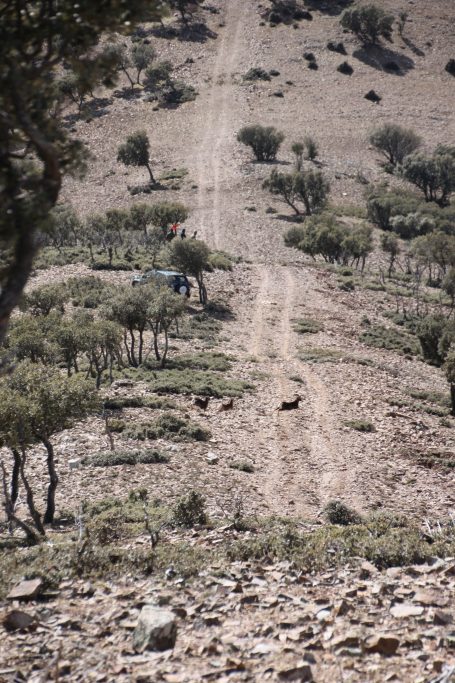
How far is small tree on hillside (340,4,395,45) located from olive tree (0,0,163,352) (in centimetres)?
11927

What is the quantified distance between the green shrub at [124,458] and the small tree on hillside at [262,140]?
231 ft

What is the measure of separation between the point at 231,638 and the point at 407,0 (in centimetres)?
14167

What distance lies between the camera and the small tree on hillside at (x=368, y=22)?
114000 millimetres

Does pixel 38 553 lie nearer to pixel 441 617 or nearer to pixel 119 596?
pixel 119 596

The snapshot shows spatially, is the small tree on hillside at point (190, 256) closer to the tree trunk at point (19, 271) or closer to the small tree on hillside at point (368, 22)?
the tree trunk at point (19, 271)

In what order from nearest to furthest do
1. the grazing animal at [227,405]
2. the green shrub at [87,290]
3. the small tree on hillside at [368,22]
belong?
the grazing animal at [227,405]
the green shrub at [87,290]
the small tree on hillside at [368,22]

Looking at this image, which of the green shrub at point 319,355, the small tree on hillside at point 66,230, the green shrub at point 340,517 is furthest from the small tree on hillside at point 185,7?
A: the green shrub at point 340,517

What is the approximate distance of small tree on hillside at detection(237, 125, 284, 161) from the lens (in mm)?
84250

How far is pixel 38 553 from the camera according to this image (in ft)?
32.9

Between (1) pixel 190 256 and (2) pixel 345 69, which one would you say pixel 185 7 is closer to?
(2) pixel 345 69

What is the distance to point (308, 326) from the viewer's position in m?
39.8

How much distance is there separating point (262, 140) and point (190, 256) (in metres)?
46.2

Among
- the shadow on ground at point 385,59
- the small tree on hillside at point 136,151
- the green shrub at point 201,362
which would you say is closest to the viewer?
the green shrub at point 201,362

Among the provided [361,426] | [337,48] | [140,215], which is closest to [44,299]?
[361,426]
